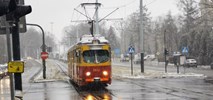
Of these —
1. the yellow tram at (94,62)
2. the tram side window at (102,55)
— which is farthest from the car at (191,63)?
the tram side window at (102,55)

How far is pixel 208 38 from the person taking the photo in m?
72.1

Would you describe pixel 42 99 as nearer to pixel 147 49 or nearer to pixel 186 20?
pixel 186 20

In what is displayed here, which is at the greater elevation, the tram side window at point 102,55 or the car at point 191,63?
the tram side window at point 102,55

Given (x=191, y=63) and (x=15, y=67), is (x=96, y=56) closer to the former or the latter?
(x=15, y=67)

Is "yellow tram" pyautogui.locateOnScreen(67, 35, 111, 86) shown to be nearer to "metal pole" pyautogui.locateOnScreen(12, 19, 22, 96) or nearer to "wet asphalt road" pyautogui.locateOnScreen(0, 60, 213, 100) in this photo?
"wet asphalt road" pyautogui.locateOnScreen(0, 60, 213, 100)

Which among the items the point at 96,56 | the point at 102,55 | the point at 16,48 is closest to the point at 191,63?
the point at 102,55

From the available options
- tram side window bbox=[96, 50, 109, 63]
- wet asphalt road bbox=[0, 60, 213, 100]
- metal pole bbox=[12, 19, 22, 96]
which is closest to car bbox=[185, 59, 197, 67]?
wet asphalt road bbox=[0, 60, 213, 100]

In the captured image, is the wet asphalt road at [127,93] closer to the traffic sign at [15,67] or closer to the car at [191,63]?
the traffic sign at [15,67]

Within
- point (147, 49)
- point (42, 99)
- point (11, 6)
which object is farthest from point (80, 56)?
point (147, 49)

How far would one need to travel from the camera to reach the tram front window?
28000 millimetres

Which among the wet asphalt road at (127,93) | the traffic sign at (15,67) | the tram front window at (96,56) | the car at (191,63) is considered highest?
the tram front window at (96,56)

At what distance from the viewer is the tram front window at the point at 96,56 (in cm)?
2800

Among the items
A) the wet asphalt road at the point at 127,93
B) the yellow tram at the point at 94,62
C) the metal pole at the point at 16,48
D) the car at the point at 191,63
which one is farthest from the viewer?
the car at the point at 191,63

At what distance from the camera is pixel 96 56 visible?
92.1 feet
